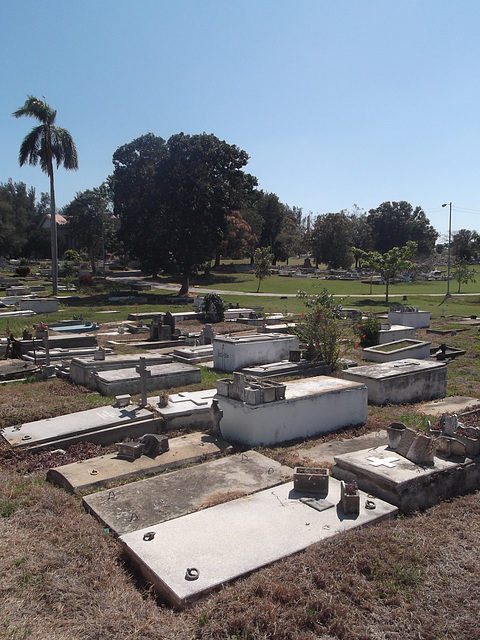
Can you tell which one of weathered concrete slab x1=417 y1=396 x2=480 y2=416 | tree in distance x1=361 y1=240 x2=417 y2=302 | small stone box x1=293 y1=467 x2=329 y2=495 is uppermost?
tree in distance x1=361 y1=240 x2=417 y2=302

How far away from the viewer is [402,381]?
37.0ft

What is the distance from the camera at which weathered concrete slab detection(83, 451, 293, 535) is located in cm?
548

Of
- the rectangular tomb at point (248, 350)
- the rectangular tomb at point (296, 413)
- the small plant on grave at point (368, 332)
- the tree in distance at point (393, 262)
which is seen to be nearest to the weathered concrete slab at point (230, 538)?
the rectangular tomb at point (296, 413)

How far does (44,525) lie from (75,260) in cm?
5317

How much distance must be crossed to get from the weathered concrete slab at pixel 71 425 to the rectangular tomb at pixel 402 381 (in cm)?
476

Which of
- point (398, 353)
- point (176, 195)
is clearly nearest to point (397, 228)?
point (176, 195)

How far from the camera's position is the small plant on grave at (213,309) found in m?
23.2

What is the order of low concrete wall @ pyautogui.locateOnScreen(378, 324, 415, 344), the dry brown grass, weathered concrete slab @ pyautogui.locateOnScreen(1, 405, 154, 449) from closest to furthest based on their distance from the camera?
the dry brown grass, weathered concrete slab @ pyautogui.locateOnScreen(1, 405, 154, 449), low concrete wall @ pyautogui.locateOnScreen(378, 324, 415, 344)

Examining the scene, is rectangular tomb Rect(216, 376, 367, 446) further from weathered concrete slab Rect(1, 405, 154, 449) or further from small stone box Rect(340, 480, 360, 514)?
small stone box Rect(340, 480, 360, 514)

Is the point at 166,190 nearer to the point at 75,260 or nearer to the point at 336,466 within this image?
the point at 75,260

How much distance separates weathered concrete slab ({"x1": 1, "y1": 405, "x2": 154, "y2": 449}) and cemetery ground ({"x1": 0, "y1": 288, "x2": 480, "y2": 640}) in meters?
1.82

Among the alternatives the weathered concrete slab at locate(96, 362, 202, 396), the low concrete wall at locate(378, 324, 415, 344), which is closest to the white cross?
the weathered concrete slab at locate(96, 362, 202, 396)

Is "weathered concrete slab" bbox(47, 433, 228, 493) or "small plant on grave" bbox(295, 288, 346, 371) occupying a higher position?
"small plant on grave" bbox(295, 288, 346, 371)

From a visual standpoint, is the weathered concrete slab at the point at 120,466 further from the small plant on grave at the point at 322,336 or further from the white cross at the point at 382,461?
the small plant on grave at the point at 322,336
